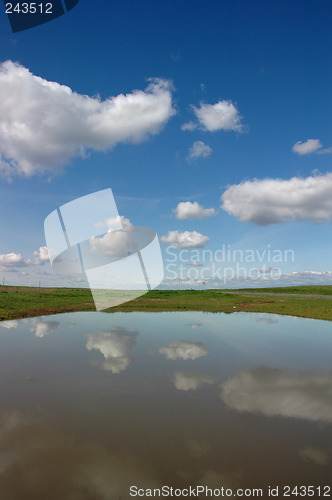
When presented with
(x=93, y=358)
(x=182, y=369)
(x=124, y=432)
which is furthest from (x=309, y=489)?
(x=93, y=358)

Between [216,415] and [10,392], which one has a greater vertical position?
[10,392]

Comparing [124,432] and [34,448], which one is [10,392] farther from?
[124,432]

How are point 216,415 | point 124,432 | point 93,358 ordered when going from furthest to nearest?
1. point 93,358
2. point 216,415
3. point 124,432

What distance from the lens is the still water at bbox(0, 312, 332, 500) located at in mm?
6074

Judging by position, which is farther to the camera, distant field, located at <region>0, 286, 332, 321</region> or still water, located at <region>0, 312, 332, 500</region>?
distant field, located at <region>0, 286, 332, 321</region>

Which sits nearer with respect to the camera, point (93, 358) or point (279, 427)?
point (279, 427)

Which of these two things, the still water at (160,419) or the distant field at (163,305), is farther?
the distant field at (163,305)

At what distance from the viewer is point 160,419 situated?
864cm

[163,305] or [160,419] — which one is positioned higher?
[160,419]

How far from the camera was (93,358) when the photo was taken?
49.2 feet

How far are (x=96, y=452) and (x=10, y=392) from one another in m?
5.37

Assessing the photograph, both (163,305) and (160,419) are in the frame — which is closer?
(160,419)

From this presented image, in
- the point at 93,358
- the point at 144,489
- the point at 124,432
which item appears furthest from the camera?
the point at 93,358

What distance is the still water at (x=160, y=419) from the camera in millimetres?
6074
